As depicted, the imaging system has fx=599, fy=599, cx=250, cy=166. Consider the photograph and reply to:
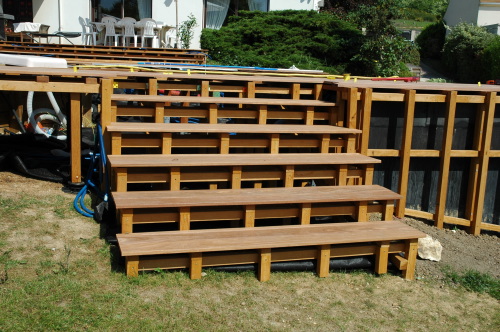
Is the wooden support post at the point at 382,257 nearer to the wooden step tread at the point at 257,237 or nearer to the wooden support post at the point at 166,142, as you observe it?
the wooden step tread at the point at 257,237

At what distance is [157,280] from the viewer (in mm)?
4109

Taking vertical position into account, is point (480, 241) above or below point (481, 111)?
below

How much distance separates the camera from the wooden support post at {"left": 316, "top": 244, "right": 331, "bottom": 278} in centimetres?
448

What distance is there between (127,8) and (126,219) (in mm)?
14893

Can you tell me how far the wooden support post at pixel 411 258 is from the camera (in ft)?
15.3

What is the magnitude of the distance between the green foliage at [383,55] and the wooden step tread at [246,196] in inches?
446

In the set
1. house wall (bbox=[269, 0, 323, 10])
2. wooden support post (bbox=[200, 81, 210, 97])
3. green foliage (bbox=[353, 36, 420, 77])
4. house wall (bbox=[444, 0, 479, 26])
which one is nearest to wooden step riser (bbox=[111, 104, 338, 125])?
wooden support post (bbox=[200, 81, 210, 97])

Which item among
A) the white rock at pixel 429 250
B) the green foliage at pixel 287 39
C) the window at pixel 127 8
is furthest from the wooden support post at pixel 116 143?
the window at pixel 127 8

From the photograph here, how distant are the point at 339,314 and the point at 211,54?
14179 mm

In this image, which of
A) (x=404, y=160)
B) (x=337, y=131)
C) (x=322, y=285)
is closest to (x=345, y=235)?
(x=322, y=285)

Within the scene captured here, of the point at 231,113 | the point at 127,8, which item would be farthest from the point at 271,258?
the point at 127,8

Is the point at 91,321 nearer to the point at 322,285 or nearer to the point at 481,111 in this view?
the point at 322,285

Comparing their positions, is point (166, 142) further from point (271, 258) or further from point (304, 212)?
point (271, 258)

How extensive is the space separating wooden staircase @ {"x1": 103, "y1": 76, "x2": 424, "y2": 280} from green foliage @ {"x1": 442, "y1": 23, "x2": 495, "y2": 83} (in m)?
14.9
